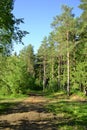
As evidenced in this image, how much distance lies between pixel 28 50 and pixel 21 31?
87191 mm

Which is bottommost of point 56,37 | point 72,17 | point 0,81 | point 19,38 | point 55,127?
point 55,127

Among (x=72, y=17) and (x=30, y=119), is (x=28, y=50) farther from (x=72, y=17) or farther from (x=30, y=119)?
(x=30, y=119)

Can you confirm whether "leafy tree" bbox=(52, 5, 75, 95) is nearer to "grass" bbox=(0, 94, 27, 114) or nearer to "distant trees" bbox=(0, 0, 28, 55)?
"grass" bbox=(0, 94, 27, 114)

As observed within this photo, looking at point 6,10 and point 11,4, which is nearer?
point 6,10

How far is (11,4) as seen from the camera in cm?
1393

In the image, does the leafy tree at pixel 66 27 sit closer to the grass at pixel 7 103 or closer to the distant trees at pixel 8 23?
the grass at pixel 7 103

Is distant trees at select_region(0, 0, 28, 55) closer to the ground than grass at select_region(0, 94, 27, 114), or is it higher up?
higher up

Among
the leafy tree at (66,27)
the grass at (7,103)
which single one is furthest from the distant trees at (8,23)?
the leafy tree at (66,27)

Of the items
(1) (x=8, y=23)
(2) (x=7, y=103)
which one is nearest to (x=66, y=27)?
(2) (x=7, y=103)

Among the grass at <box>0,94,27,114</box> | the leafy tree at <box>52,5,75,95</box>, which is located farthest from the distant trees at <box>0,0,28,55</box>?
the leafy tree at <box>52,5,75,95</box>

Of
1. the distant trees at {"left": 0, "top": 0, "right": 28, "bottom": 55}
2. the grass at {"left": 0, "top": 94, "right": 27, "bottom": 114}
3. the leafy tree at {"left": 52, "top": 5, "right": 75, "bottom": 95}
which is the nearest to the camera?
the distant trees at {"left": 0, "top": 0, "right": 28, "bottom": 55}

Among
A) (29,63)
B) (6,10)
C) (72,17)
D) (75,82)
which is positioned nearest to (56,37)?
(72,17)

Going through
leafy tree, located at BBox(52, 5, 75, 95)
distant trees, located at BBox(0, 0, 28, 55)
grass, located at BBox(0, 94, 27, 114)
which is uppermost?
leafy tree, located at BBox(52, 5, 75, 95)

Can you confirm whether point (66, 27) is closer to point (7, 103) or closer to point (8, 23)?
point (7, 103)
